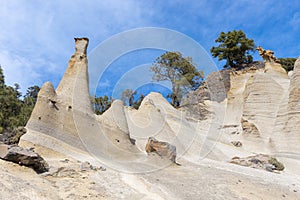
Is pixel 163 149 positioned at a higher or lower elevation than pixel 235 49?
lower

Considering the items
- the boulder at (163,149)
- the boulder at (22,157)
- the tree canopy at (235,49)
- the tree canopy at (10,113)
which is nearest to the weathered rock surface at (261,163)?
the boulder at (163,149)

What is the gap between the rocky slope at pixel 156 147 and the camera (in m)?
7.74

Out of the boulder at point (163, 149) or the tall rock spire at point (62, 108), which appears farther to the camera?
the boulder at point (163, 149)

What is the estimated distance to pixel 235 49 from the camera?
39000 millimetres

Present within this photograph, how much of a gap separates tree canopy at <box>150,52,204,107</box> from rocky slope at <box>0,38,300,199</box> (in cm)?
679

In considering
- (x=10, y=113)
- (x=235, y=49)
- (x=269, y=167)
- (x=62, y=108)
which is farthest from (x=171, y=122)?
(x=235, y=49)

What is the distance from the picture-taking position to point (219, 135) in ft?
75.2

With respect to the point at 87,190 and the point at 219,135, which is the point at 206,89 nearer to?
the point at 219,135

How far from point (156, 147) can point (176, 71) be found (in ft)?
75.5

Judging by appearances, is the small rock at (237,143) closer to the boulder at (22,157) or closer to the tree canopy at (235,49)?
the boulder at (22,157)

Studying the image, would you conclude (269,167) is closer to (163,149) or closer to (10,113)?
(163,149)

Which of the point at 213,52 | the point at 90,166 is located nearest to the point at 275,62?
the point at 213,52

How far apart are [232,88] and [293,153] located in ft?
41.2

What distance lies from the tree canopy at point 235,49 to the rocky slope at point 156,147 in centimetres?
1448
